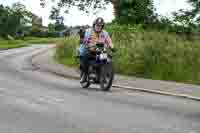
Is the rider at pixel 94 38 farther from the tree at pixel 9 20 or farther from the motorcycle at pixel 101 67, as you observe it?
the tree at pixel 9 20

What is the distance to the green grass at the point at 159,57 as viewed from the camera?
19.7 m

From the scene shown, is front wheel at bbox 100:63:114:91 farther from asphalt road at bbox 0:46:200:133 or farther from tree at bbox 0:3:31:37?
tree at bbox 0:3:31:37

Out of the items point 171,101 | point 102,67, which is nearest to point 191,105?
point 171,101

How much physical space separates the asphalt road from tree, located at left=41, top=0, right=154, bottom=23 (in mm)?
24268

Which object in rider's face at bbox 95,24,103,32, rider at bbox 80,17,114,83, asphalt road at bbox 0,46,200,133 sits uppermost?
rider's face at bbox 95,24,103,32

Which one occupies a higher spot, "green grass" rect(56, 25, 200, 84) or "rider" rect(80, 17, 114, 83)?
"rider" rect(80, 17, 114, 83)

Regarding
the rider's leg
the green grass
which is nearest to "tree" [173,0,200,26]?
the green grass

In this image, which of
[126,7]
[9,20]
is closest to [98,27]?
[126,7]

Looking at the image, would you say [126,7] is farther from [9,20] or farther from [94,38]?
[9,20]

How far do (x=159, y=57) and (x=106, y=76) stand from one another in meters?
5.99

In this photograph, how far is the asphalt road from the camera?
8922 millimetres

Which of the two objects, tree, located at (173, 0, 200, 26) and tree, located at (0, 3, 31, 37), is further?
tree, located at (0, 3, 31, 37)

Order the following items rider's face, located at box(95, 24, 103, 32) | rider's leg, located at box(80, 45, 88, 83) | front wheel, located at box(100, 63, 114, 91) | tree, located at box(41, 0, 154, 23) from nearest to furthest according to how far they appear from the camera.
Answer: front wheel, located at box(100, 63, 114, 91), rider's face, located at box(95, 24, 103, 32), rider's leg, located at box(80, 45, 88, 83), tree, located at box(41, 0, 154, 23)

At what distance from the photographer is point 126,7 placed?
132 feet
